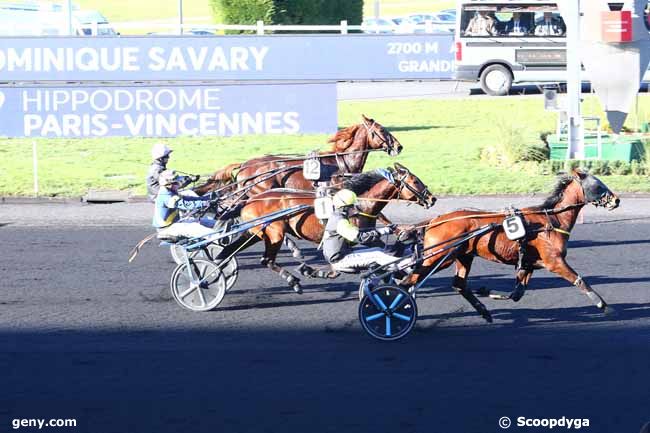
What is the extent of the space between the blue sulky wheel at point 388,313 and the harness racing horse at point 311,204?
1074 millimetres

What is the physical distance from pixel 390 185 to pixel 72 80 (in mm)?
16683

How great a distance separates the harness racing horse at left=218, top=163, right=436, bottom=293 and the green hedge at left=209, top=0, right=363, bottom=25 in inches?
959

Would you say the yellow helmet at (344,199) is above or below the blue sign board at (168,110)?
below

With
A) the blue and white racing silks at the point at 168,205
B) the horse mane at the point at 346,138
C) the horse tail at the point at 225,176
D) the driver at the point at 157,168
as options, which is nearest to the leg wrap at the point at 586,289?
the blue and white racing silks at the point at 168,205

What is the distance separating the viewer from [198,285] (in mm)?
10359

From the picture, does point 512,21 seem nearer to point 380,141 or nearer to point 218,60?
point 218,60

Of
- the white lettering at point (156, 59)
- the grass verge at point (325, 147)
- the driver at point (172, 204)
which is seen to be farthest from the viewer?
the white lettering at point (156, 59)

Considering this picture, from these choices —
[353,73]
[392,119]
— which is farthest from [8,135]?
[353,73]

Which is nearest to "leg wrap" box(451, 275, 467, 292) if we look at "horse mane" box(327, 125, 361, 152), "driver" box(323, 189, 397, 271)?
"driver" box(323, 189, 397, 271)

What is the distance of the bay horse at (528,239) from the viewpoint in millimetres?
9570

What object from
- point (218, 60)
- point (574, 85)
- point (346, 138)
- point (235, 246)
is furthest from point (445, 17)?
point (235, 246)

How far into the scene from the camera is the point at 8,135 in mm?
20234

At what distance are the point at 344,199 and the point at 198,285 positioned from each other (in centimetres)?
179

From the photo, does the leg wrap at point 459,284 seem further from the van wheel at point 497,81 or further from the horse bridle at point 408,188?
the van wheel at point 497,81
